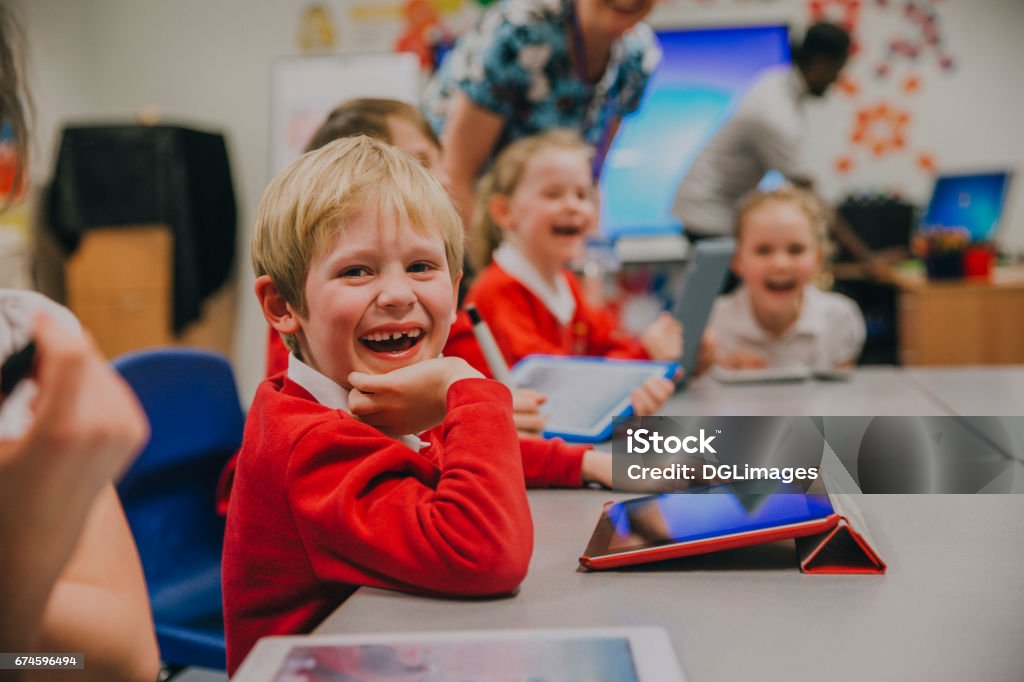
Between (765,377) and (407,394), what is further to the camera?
(765,377)

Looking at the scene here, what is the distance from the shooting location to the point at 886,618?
503 mm

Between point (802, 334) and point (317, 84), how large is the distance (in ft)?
9.36

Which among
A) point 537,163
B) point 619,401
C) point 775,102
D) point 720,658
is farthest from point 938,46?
point 720,658

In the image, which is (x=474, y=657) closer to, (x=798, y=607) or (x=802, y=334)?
(x=798, y=607)

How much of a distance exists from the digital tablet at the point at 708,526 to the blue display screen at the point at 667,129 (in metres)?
3.13

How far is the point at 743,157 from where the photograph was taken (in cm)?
260

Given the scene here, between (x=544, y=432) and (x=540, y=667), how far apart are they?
0.54 meters

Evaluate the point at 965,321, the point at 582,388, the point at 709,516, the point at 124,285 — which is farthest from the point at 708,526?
the point at 124,285

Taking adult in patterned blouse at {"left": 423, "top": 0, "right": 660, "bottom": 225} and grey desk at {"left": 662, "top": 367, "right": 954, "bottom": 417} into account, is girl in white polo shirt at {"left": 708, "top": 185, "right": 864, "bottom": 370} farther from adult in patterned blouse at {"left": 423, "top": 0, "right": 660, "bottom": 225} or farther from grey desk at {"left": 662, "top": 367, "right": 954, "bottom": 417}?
adult in patterned blouse at {"left": 423, "top": 0, "right": 660, "bottom": 225}

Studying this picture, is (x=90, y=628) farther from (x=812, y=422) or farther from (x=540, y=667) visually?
(x=812, y=422)

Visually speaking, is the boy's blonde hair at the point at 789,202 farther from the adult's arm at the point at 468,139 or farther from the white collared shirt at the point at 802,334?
the adult's arm at the point at 468,139

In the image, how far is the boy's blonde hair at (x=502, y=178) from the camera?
148 centimetres

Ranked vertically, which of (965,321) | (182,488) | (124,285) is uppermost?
(182,488)

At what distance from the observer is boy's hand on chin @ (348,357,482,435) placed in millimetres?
602
